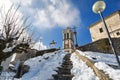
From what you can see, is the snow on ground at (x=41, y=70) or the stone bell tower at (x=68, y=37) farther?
the stone bell tower at (x=68, y=37)

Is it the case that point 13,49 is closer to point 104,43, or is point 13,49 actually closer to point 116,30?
point 104,43

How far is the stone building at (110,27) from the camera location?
116 feet

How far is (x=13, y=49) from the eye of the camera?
5766 millimetres

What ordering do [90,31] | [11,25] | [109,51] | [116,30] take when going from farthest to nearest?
[90,31] → [116,30] → [109,51] → [11,25]

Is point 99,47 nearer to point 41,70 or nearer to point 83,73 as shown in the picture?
point 41,70

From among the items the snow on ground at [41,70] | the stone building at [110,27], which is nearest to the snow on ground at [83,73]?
the snow on ground at [41,70]

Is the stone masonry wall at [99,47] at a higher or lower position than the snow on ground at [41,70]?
higher

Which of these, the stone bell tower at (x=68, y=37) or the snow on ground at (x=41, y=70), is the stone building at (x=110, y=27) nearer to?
the stone bell tower at (x=68, y=37)

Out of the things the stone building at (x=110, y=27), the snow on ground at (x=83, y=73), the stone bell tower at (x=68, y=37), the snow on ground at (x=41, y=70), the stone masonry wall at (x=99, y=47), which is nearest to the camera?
the snow on ground at (x=83, y=73)

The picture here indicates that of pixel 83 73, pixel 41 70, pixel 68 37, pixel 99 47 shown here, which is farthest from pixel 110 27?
pixel 83 73

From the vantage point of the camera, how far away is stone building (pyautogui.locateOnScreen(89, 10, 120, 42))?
35344mm

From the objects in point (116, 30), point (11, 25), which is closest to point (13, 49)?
point (11, 25)

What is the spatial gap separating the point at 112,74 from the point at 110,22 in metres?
32.9

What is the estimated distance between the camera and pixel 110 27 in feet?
121
